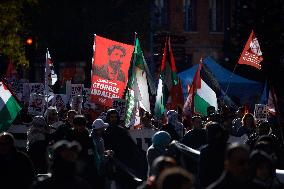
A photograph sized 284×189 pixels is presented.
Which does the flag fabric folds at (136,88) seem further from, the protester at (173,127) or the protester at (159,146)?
the protester at (159,146)

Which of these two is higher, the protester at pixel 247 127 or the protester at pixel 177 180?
the protester at pixel 247 127

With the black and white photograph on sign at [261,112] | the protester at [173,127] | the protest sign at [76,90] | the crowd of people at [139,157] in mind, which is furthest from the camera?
the protest sign at [76,90]

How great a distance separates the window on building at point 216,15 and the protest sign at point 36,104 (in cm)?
3702

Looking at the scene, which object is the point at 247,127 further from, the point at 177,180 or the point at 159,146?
the point at 177,180

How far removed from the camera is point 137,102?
21.1 meters

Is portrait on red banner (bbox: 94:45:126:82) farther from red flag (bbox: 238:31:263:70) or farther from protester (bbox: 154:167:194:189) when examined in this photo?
protester (bbox: 154:167:194:189)

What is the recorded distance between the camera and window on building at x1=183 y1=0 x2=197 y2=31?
195ft

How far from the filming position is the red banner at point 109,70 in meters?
21.5

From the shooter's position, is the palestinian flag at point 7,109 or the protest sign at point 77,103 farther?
the protest sign at point 77,103

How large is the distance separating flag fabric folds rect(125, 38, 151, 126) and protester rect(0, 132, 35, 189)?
9.24 metres

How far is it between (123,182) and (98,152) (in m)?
0.62

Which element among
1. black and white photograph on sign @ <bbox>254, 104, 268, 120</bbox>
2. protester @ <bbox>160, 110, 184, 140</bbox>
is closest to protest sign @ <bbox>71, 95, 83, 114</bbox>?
black and white photograph on sign @ <bbox>254, 104, 268, 120</bbox>

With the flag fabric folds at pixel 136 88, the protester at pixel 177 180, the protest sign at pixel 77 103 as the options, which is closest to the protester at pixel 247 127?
the flag fabric folds at pixel 136 88

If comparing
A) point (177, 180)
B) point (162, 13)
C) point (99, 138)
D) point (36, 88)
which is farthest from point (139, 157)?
point (162, 13)
